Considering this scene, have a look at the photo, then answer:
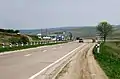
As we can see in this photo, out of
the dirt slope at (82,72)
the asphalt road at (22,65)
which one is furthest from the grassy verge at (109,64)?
the asphalt road at (22,65)

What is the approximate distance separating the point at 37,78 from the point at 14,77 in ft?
3.20

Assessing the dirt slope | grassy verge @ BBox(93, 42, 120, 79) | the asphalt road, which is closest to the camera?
the asphalt road

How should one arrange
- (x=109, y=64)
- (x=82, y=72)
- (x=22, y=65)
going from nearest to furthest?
(x=82, y=72), (x=22, y=65), (x=109, y=64)

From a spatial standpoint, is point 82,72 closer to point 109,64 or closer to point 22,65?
point 22,65

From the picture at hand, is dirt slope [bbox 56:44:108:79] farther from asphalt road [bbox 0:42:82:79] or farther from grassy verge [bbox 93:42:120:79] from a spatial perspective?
asphalt road [bbox 0:42:82:79]

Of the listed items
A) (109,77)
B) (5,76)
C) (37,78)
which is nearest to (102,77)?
(109,77)

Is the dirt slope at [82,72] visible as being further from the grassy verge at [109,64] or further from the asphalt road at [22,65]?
the asphalt road at [22,65]

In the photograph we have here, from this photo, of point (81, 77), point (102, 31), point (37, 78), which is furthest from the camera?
point (102, 31)

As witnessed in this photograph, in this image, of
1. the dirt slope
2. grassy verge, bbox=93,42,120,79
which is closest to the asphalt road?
the dirt slope

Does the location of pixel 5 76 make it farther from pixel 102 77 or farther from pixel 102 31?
pixel 102 31

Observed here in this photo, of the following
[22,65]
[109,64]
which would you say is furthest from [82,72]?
[109,64]

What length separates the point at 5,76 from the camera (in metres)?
14.5

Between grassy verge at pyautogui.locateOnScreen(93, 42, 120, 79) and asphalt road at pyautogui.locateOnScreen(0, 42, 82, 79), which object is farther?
grassy verge at pyautogui.locateOnScreen(93, 42, 120, 79)

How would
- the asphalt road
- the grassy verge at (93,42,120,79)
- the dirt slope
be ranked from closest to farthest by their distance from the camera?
the asphalt road → the dirt slope → the grassy verge at (93,42,120,79)
